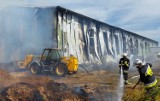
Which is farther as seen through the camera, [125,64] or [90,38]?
[90,38]

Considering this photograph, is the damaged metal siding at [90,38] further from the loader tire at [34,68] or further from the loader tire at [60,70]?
the loader tire at [60,70]

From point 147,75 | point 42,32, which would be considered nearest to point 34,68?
point 42,32

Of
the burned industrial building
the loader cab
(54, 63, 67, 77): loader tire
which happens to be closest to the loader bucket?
(54, 63, 67, 77): loader tire

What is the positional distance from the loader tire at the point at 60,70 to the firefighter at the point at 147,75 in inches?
349

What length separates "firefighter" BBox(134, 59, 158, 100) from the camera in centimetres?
1046

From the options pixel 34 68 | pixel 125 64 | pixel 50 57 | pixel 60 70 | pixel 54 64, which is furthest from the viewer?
pixel 34 68

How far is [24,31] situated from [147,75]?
15628mm

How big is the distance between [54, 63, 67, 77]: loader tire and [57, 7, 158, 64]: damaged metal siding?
15.0 ft

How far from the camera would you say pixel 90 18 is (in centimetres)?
2806

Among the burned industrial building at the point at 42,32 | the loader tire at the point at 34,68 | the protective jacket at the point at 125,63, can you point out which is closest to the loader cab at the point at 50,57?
the loader tire at the point at 34,68

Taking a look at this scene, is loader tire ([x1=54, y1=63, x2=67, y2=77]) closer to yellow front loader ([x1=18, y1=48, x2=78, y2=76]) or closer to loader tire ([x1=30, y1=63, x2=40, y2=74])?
yellow front loader ([x1=18, y1=48, x2=78, y2=76])

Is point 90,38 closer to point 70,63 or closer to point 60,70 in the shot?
point 70,63

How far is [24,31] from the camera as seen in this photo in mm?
24328

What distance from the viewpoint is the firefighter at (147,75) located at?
10.5 m
